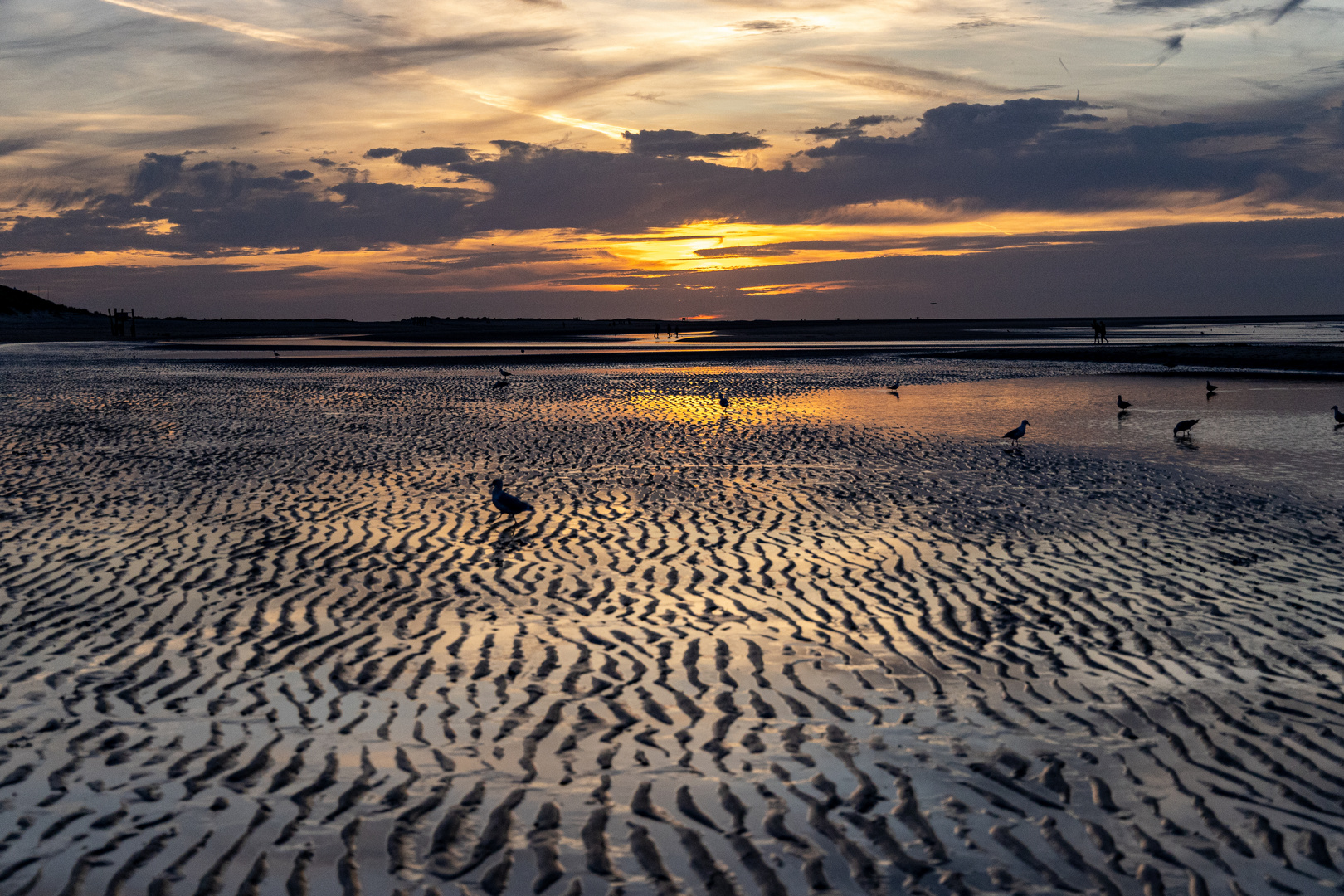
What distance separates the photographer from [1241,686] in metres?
8.27

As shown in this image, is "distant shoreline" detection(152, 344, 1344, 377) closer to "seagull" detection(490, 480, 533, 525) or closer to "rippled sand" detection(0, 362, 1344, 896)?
"rippled sand" detection(0, 362, 1344, 896)

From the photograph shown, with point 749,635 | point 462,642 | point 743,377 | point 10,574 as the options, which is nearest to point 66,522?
point 10,574

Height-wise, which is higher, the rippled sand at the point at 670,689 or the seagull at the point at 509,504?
the seagull at the point at 509,504

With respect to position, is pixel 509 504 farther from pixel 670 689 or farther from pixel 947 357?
pixel 947 357

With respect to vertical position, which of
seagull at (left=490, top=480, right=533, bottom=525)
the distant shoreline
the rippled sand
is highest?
the distant shoreline

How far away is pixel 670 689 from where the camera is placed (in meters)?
8.30

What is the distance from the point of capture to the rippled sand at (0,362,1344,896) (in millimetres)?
5707

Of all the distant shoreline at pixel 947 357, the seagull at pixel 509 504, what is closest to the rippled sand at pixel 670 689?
the seagull at pixel 509 504

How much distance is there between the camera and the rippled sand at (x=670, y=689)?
5707 millimetres

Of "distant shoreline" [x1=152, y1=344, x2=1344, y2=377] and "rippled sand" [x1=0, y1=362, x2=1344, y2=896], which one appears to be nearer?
"rippled sand" [x1=0, y1=362, x2=1344, y2=896]

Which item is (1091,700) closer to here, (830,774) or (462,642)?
(830,774)

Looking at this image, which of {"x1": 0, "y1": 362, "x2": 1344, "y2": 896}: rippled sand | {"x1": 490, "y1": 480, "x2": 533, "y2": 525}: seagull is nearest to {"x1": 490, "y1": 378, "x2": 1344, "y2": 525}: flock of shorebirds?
{"x1": 490, "y1": 480, "x2": 533, "y2": 525}: seagull

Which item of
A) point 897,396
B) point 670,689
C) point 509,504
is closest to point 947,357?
point 897,396

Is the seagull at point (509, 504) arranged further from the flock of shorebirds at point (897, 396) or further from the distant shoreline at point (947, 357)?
the distant shoreline at point (947, 357)
